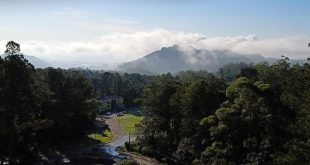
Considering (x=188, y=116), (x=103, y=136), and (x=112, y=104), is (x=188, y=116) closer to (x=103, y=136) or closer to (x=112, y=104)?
(x=103, y=136)

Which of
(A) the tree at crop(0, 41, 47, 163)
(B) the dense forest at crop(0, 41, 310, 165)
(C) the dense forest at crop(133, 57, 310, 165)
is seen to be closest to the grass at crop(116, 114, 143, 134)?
(B) the dense forest at crop(0, 41, 310, 165)

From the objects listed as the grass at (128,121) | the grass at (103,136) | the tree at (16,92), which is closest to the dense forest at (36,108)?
the tree at (16,92)

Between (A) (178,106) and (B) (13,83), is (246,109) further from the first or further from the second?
(B) (13,83)

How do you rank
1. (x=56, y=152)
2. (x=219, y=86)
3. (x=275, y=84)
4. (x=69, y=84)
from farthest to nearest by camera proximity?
(x=69, y=84), (x=56, y=152), (x=275, y=84), (x=219, y=86)

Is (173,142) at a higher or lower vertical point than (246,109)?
lower

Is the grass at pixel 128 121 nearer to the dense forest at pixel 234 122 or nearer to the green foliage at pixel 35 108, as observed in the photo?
the green foliage at pixel 35 108

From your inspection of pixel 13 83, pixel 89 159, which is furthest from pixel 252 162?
pixel 89 159

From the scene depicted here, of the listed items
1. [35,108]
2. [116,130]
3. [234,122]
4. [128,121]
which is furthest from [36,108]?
[128,121]
